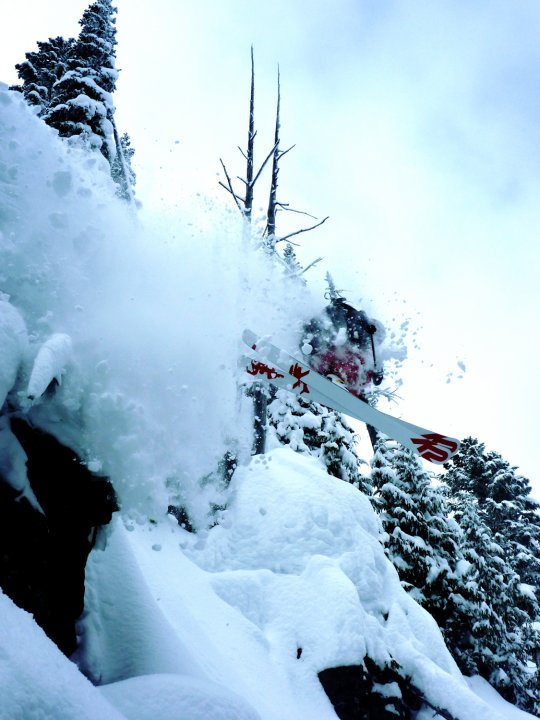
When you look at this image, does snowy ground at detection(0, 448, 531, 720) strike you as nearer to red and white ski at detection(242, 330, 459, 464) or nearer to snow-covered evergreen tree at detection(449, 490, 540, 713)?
red and white ski at detection(242, 330, 459, 464)

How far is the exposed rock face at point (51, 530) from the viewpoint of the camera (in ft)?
9.68

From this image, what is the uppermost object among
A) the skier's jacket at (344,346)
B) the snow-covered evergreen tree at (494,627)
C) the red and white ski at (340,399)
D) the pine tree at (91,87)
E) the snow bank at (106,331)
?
the pine tree at (91,87)

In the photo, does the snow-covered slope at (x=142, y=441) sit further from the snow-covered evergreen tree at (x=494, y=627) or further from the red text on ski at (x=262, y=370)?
the snow-covered evergreen tree at (x=494, y=627)

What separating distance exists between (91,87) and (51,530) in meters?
13.7

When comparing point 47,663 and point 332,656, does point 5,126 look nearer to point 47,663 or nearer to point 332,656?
point 47,663

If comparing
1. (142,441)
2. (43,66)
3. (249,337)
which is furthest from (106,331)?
(43,66)

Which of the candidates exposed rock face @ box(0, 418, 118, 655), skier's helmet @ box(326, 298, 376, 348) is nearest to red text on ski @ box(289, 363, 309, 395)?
skier's helmet @ box(326, 298, 376, 348)

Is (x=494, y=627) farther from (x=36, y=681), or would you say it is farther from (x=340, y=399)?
(x=36, y=681)

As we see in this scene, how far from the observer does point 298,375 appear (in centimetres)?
781

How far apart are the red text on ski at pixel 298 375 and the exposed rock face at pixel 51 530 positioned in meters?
4.57

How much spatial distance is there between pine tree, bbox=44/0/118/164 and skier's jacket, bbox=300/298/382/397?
7.86m

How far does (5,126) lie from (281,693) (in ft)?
22.1

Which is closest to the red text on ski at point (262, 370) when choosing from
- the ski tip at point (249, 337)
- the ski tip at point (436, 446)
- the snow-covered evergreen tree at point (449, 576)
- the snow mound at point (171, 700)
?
the ski tip at point (249, 337)

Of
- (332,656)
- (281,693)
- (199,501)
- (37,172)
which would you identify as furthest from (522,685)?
(37,172)
